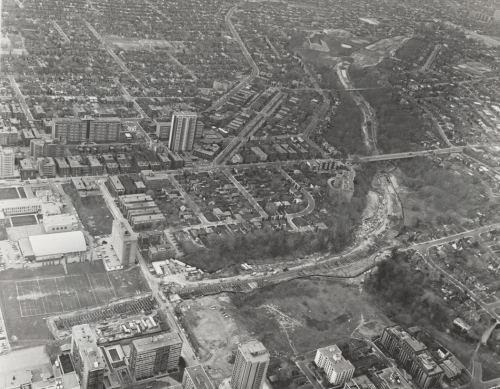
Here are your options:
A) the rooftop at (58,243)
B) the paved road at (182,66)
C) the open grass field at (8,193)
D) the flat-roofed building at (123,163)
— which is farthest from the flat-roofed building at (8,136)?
the paved road at (182,66)

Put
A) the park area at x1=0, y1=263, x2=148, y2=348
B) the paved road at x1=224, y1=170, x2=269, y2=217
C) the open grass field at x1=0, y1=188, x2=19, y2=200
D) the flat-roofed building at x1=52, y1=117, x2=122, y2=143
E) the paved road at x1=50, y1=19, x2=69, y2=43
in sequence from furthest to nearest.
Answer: the paved road at x1=50, y1=19, x2=69, y2=43 < the flat-roofed building at x1=52, y1=117, x2=122, y2=143 < the paved road at x1=224, y1=170, x2=269, y2=217 < the open grass field at x1=0, y1=188, x2=19, y2=200 < the park area at x1=0, y1=263, x2=148, y2=348

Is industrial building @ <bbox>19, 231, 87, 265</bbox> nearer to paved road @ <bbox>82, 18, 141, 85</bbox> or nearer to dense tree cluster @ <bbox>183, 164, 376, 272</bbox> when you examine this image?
dense tree cluster @ <bbox>183, 164, 376, 272</bbox>

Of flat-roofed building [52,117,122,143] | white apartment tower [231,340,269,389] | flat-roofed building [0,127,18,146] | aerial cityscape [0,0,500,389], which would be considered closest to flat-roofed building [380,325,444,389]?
aerial cityscape [0,0,500,389]

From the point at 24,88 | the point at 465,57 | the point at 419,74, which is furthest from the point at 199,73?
the point at 465,57

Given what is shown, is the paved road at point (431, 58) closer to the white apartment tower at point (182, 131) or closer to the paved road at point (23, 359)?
the white apartment tower at point (182, 131)

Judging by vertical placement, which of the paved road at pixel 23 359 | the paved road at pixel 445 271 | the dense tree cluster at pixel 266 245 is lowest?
the dense tree cluster at pixel 266 245

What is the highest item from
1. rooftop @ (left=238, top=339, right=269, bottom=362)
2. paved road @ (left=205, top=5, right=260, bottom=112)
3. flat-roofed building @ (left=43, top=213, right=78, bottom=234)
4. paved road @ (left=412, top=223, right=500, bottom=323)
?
rooftop @ (left=238, top=339, right=269, bottom=362)
